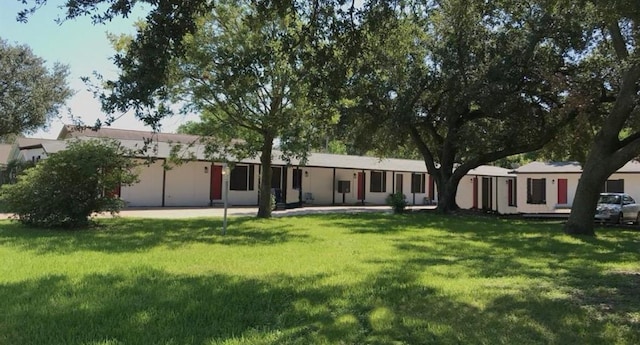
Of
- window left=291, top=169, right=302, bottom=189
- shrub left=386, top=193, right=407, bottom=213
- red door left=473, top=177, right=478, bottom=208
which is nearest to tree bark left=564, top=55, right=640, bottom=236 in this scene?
shrub left=386, top=193, right=407, bottom=213

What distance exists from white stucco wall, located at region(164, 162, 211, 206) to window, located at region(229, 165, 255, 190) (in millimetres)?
1656

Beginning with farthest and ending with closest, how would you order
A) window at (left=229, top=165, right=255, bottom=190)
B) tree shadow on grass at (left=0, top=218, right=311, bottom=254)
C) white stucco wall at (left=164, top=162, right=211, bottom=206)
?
window at (left=229, top=165, right=255, bottom=190)
white stucco wall at (left=164, top=162, right=211, bottom=206)
tree shadow on grass at (left=0, top=218, right=311, bottom=254)

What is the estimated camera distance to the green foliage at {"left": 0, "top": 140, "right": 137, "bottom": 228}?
47.0 feet

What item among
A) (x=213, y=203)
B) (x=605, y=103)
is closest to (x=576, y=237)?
(x=605, y=103)

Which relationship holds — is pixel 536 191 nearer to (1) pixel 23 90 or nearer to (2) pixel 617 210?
(2) pixel 617 210

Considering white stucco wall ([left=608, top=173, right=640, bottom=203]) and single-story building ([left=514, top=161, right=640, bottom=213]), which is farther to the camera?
single-story building ([left=514, top=161, right=640, bottom=213])

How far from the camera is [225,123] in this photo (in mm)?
19672

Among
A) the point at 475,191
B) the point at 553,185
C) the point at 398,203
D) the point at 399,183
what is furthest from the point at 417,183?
the point at 398,203

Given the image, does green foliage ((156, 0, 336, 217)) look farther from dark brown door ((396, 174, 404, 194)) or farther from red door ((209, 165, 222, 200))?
dark brown door ((396, 174, 404, 194))

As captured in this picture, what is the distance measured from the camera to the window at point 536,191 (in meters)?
37.0

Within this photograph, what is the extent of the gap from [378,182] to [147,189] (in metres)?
16.5

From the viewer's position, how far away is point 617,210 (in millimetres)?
22312

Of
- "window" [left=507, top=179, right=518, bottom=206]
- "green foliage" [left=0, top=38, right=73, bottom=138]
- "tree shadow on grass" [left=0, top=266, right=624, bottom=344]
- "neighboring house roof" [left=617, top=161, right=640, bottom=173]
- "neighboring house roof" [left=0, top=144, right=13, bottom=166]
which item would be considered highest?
"green foliage" [left=0, top=38, right=73, bottom=138]

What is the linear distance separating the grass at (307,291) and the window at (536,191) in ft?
82.7
